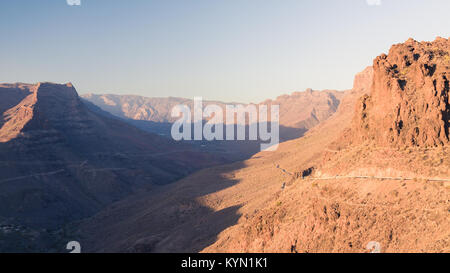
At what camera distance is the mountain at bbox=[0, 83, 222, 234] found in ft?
164

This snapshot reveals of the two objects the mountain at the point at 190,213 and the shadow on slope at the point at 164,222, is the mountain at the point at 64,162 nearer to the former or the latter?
the shadow on slope at the point at 164,222

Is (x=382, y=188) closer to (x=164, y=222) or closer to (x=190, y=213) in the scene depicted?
(x=190, y=213)

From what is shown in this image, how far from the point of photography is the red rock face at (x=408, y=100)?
19.9m

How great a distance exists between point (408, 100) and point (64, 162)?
61.1 meters

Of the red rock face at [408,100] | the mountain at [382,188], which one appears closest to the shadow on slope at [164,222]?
the mountain at [382,188]

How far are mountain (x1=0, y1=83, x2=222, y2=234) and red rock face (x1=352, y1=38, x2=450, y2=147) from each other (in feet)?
144

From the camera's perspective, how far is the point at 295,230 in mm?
19281

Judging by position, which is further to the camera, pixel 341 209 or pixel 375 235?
pixel 341 209

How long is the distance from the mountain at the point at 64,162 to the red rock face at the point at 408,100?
144 feet

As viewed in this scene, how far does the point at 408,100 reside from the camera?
2134 centimetres

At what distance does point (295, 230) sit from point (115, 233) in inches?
1182
